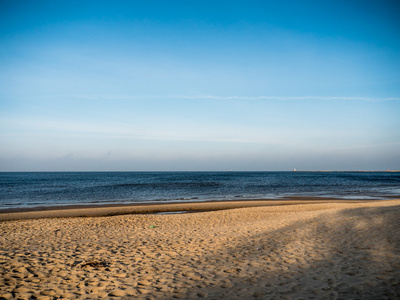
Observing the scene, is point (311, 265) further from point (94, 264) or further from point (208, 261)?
point (94, 264)

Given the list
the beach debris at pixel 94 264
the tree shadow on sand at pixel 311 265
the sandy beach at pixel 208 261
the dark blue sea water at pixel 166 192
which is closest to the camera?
the tree shadow on sand at pixel 311 265

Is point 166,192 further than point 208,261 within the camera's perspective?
Yes

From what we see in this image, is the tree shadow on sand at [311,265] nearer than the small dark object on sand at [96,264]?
Yes

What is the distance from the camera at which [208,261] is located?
286 inches

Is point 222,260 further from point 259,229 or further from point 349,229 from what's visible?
point 349,229

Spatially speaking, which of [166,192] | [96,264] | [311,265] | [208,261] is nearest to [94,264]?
[96,264]

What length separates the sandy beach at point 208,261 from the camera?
5.35 m

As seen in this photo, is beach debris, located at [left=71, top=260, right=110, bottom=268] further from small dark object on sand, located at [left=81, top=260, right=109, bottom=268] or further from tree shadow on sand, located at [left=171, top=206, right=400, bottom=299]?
tree shadow on sand, located at [left=171, top=206, right=400, bottom=299]

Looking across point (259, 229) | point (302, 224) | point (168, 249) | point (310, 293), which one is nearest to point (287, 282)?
point (310, 293)

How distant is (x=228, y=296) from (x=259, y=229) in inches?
264

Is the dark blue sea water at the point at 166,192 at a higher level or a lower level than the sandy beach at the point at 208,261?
lower

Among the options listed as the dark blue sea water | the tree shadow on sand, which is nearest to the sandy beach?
the tree shadow on sand

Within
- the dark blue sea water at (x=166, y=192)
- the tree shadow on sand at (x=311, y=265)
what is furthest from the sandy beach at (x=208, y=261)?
the dark blue sea water at (x=166, y=192)

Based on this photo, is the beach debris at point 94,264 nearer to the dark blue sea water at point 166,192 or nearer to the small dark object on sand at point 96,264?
the small dark object on sand at point 96,264
